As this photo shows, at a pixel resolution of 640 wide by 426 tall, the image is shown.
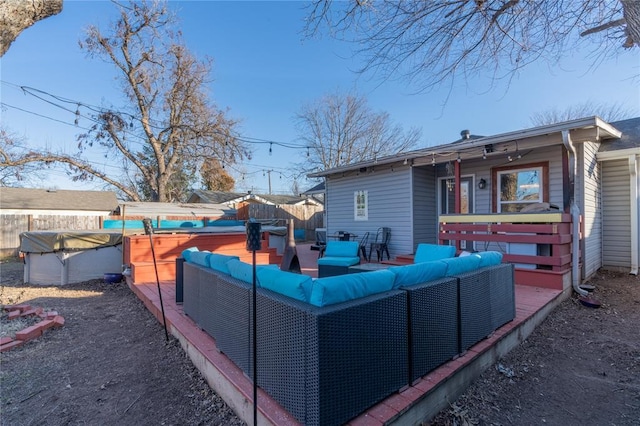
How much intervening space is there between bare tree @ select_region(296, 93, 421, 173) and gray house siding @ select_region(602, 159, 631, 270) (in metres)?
14.2

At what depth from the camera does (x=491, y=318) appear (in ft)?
9.99

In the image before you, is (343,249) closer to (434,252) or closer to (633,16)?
(434,252)

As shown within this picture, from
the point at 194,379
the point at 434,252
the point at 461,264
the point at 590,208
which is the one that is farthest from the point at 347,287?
the point at 590,208

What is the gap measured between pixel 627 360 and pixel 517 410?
170 cm

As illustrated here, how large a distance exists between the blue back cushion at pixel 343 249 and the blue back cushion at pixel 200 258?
10.3ft

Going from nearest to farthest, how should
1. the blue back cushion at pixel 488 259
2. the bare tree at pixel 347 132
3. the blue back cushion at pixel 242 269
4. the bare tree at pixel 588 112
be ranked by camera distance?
the blue back cushion at pixel 242 269
the blue back cushion at pixel 488 259
the bare tree at pixel 588 112
the bare tree at pixel 347 132

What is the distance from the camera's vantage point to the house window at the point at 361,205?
343 inches

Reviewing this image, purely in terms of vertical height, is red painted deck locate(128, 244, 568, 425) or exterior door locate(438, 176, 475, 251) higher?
exterior door locate(438, 176, 475, 251)

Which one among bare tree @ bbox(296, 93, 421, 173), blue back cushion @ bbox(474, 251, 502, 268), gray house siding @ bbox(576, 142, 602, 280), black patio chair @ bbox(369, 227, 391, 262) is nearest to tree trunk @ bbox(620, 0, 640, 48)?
blue back cushion @ bbox(474, 251, 502, 268)

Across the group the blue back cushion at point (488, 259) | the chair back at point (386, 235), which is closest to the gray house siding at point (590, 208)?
the blue back cushion at point (488, 259)

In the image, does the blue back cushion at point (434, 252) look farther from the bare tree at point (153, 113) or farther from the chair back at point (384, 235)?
the bare tree at point (153, 113)

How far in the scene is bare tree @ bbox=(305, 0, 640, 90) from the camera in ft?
11.5

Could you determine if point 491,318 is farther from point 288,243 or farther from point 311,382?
point 288,243

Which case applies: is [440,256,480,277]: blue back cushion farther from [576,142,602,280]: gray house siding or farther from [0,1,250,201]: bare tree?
[0,1,250,201]: bare tree
